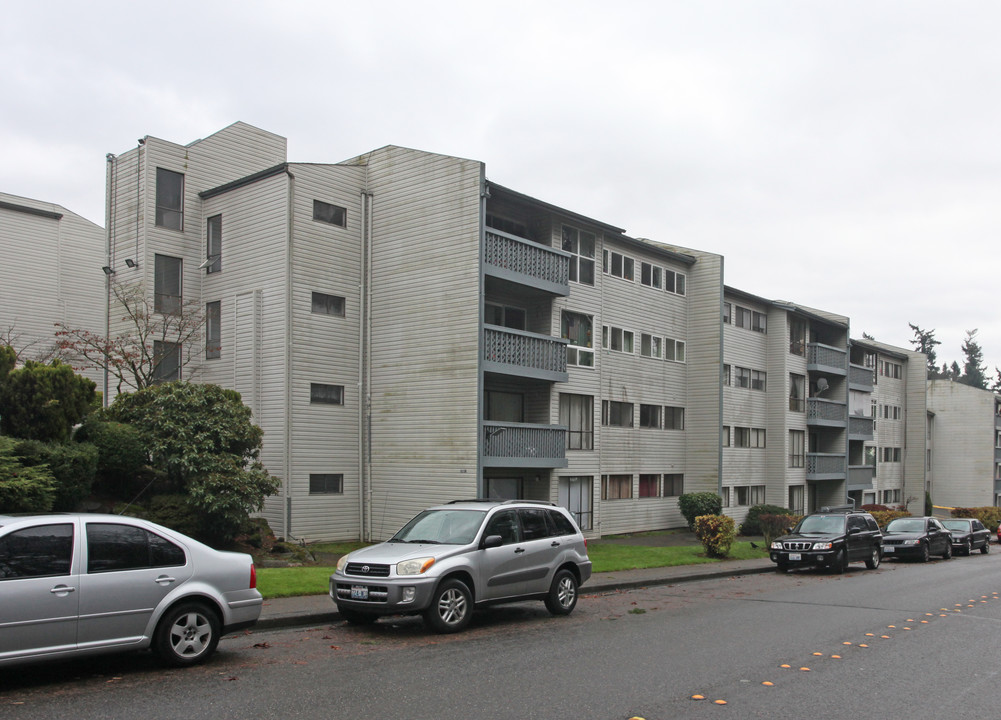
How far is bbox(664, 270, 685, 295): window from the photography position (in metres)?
34.4

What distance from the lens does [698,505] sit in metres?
32.7

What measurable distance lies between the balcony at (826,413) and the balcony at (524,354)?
63.8 feet

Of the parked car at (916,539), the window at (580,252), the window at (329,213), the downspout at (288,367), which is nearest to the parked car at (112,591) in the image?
the downspout at (288,367)

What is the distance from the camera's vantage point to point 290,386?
24.3 meters

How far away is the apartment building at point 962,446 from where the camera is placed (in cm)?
6209

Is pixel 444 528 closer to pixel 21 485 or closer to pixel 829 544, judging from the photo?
pixel 21 485

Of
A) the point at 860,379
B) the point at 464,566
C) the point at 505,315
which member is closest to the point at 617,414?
the point at 505,315

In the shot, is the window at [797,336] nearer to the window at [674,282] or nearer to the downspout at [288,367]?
the window at [674,282]

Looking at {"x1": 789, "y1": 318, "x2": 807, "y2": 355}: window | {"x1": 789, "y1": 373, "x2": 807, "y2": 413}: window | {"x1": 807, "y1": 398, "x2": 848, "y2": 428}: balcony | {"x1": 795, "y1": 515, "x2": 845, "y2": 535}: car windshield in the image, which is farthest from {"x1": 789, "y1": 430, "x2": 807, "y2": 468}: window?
{"x1": 795, "y1": 515, "x2": 845, "y2": 535}: car windshield

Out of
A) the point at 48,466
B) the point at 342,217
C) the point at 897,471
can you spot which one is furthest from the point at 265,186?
the point at 897,471

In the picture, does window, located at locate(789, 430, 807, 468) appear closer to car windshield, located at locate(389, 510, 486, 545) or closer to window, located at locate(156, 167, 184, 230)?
window, located at locate(156, 167, 184, 230)

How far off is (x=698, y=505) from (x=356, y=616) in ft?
77.2

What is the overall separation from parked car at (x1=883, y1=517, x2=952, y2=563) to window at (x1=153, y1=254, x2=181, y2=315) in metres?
23.5

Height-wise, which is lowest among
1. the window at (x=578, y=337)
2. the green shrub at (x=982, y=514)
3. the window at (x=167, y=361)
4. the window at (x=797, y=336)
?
the green shrub at (x=982, y=514)
